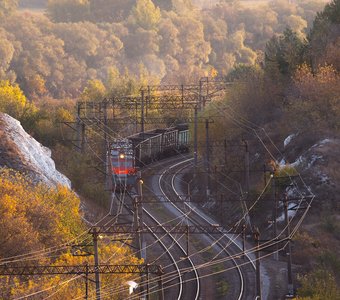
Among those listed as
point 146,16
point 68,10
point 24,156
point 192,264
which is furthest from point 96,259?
point 68,10

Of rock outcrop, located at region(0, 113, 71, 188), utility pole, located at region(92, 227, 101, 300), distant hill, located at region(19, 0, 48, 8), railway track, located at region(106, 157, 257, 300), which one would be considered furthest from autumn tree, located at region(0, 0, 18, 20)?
utility pole, located at region(92, 227, 101, 300)

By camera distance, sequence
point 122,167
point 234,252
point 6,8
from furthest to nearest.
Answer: point 6,8, point 122,167, point 234,252

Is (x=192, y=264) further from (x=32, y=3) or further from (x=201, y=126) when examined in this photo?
(x=32, y=3)

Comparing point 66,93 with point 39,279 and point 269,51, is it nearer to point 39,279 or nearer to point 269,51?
point 269,51

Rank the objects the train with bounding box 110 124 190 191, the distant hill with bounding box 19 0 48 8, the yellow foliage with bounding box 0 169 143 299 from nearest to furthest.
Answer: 1. the yellow foliage with bounding box 0 169 143 299
2. the train with bounding box 110 124 190 191
3. the distant hill with bounding box 19 0 48 8

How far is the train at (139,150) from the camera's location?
48.6 m

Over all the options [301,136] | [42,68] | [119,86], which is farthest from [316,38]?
[42,68]

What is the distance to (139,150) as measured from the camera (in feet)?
184

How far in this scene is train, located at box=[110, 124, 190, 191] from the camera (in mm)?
48625

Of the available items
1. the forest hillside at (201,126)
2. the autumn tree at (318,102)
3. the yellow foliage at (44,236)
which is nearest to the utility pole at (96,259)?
the yellow foliage at (44,236)

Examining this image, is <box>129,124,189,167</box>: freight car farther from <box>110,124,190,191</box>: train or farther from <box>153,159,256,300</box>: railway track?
<box>153,159,256,300</box>: railway track

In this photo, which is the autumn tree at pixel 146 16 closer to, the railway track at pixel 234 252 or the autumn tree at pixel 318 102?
the railway track at pixel 234 252

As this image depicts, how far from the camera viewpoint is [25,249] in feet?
108

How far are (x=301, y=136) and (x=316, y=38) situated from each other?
10.9 metres
